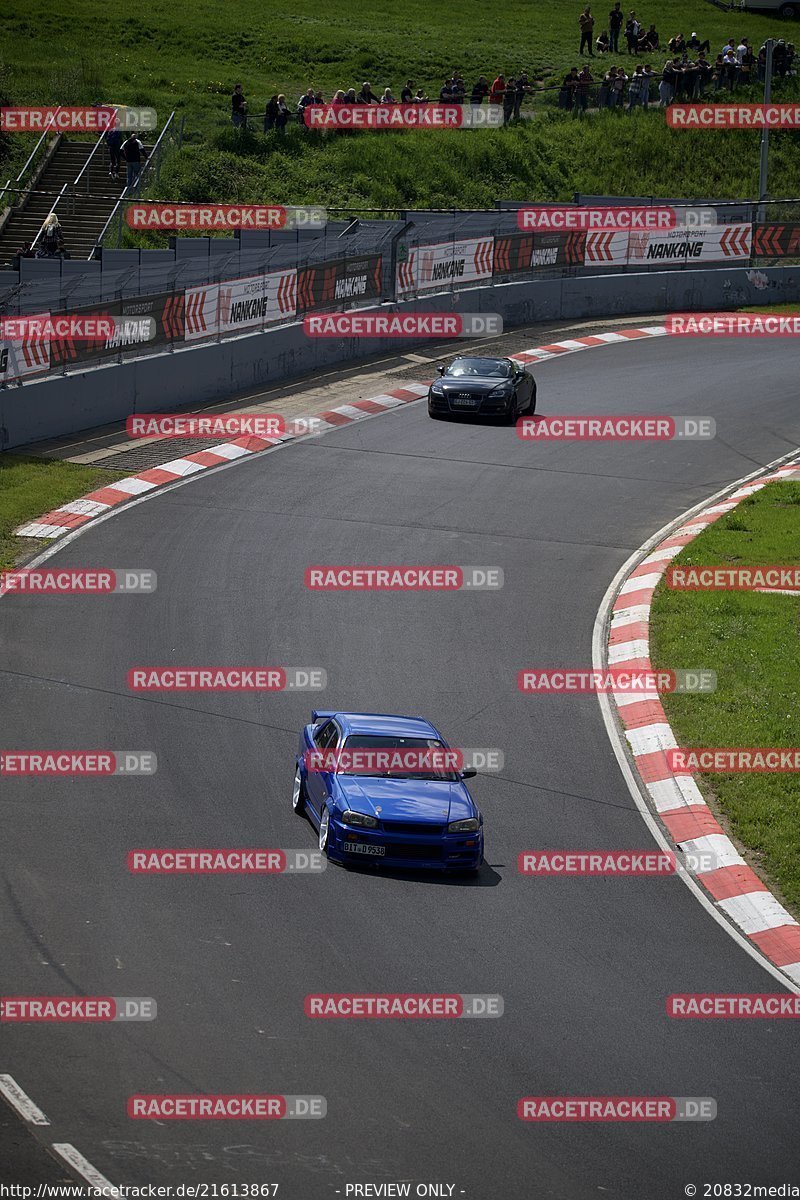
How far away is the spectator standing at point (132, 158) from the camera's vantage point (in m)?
42.2

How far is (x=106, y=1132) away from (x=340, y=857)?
14.6 feet

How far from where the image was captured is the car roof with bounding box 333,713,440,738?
14242mm

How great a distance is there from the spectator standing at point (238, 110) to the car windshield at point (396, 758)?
38.2m

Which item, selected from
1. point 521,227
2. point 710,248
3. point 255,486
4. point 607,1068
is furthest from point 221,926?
point 710,248

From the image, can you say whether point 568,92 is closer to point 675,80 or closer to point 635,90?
point 635,90

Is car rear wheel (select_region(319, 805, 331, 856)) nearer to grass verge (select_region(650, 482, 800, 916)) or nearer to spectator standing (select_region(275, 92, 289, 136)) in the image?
grass verge (select_region(650, 482, 800, 916))

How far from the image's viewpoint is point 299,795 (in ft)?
46.5

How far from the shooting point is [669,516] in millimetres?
24391

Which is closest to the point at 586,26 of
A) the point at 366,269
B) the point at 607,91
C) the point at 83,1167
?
the point at 607,91

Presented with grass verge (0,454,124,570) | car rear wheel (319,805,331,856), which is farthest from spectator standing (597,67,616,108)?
car rear wheel (319,805,331,856)

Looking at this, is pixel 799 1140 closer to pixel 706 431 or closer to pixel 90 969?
pixel 90 969

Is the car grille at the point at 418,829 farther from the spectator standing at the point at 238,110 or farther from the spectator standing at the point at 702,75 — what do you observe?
the spectator standing at the point at 702,75

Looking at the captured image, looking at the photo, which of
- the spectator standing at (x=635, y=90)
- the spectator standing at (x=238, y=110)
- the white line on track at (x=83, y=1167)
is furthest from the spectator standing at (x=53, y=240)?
the white line on track at (x=83, y=1167)

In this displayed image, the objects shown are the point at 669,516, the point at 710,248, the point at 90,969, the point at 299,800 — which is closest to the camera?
the point at 90,969
